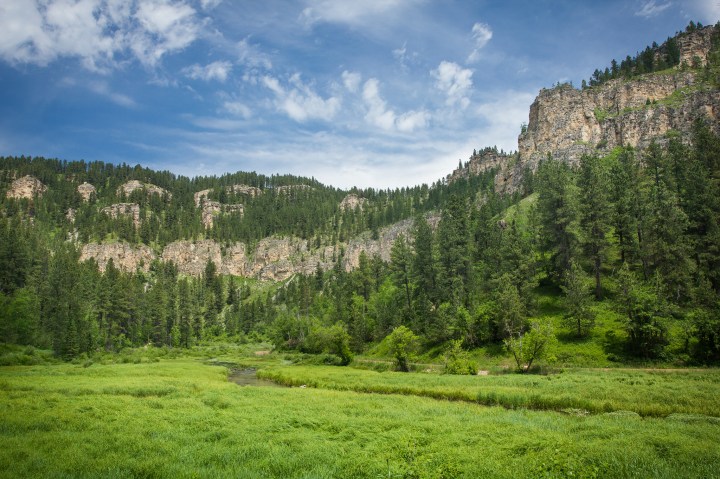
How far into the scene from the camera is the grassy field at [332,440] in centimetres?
1636

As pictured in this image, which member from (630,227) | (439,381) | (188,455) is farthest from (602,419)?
(630,227)

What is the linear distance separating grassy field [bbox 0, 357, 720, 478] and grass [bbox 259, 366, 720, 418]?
3.31 feet

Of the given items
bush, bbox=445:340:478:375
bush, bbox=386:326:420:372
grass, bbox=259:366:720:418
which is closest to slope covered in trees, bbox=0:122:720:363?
bush, bbox=445:340:478:375

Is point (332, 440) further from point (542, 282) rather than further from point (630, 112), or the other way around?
point (630, 112)

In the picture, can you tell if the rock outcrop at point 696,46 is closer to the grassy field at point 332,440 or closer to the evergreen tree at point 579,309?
the evergreen tree at point 579,309

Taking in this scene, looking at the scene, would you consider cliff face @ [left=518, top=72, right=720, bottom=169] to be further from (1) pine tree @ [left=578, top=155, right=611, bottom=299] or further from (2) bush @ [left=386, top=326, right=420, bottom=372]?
(2) bush @ [left=386, top=326, right=420, bottom=372]

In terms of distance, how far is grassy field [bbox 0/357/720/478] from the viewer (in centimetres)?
1636

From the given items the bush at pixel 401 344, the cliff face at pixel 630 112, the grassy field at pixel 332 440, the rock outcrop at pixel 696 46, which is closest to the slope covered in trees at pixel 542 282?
the bush at pixel 401 344

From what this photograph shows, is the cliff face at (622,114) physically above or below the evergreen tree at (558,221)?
above

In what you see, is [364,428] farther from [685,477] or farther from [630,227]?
[630,227]

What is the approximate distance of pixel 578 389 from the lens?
1345 inches

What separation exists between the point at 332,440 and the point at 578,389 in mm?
24704

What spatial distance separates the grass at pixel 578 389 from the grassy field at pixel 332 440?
101 centimetres

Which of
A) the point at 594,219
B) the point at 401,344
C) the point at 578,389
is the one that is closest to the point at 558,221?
the point at 594,219
